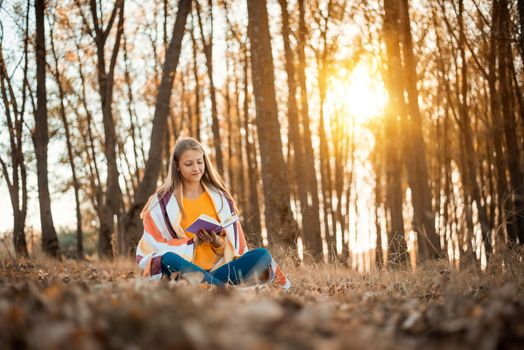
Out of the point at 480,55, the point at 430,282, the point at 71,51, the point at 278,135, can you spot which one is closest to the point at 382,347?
the point at 430,282

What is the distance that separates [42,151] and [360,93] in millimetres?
11724

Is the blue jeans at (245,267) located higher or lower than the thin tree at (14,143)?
lower

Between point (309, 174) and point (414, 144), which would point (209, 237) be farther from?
point (309, 174)

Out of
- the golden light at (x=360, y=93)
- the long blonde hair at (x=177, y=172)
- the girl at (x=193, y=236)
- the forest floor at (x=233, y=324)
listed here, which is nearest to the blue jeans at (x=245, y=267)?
the girl at (x=193, y=236)

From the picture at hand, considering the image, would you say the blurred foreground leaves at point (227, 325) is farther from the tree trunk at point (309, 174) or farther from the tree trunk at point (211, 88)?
the tree trunk at point (211, 88)

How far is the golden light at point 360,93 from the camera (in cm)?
1975

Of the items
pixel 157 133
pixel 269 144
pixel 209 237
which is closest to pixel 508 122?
pixel 269 144

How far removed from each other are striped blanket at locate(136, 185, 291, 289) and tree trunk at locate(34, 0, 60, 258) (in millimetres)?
8359

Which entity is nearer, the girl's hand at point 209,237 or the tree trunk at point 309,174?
the girl's hand at point 209,237

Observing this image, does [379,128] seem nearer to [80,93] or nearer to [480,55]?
[480,55]

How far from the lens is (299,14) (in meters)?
16.0

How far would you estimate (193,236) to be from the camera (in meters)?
5.69

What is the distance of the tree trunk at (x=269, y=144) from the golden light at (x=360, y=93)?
367 inches

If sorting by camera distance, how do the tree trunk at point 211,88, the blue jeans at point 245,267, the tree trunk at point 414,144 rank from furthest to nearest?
the tree trunk at point 211,88, the tree trunk at point 414,144, the blue jeans at point 245,267
